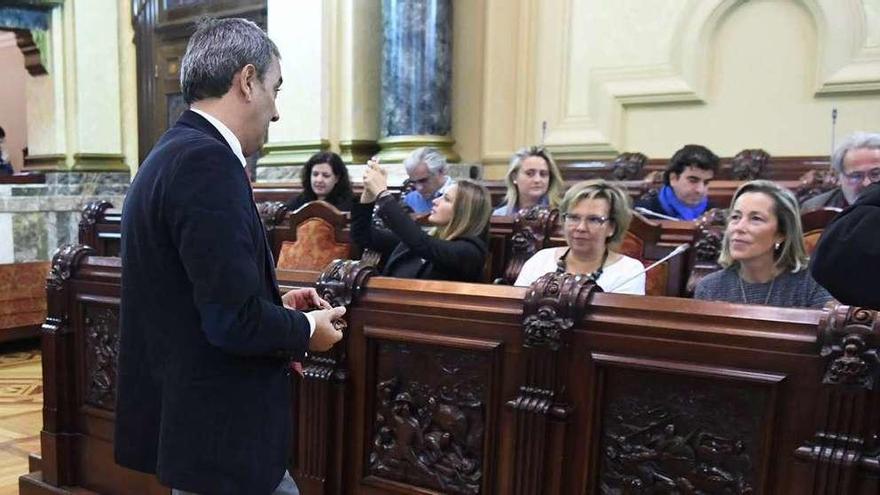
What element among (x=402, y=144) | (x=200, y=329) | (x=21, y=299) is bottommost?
(x=21, y=299)

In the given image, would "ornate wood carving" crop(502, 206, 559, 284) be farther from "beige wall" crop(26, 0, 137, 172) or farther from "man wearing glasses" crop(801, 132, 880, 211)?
"beige wall" crop(26, 0, 137, 172)

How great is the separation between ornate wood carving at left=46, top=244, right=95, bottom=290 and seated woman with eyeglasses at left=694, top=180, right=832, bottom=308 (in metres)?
1.89

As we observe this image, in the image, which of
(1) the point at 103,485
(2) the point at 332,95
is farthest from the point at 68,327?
(2) the point at 332,95

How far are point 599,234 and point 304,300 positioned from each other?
3.88 feet

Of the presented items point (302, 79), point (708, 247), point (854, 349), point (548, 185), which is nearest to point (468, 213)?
point (708, 247)

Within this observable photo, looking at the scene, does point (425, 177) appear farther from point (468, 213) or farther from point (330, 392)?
point (330, 392)

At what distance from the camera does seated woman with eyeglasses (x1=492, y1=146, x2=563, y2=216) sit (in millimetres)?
3336

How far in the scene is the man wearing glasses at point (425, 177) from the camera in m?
3.71

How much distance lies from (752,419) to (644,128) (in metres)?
3.63

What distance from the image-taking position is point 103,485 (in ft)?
7.41

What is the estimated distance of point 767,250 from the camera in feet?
6.73

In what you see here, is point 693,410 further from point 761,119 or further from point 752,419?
point 761,119

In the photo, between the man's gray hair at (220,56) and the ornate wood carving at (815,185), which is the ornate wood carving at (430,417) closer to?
the man's gray hair at (220,56)

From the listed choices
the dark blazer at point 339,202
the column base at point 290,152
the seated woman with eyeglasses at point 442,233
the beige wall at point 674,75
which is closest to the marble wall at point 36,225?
the column base at point 290,152
